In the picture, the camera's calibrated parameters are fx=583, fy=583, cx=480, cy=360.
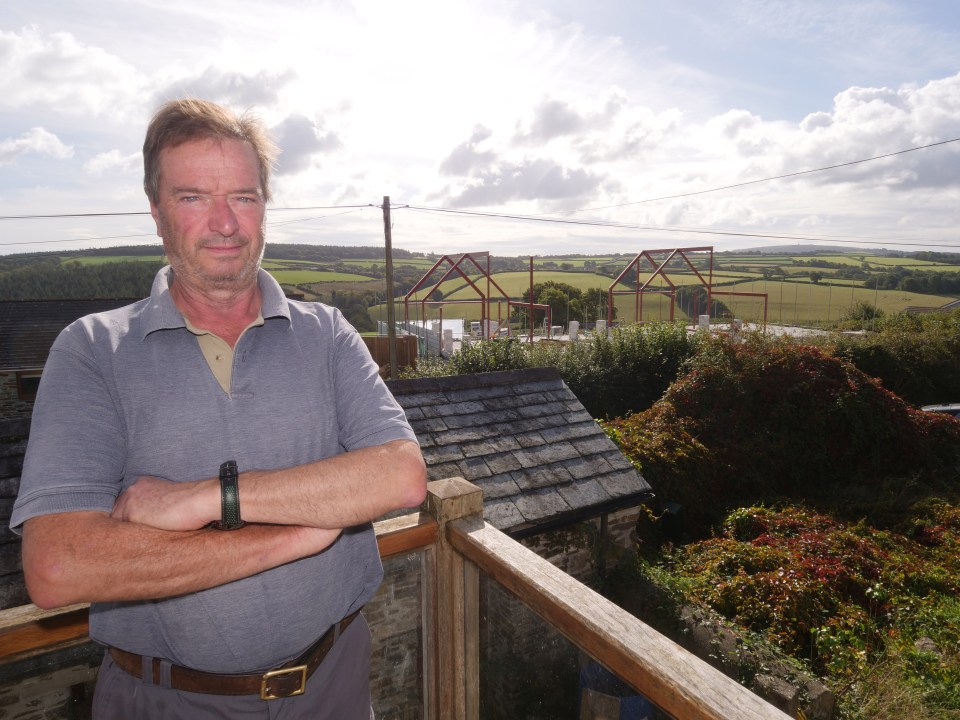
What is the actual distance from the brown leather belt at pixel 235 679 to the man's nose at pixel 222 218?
113 centimetres

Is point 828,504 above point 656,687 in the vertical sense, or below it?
below

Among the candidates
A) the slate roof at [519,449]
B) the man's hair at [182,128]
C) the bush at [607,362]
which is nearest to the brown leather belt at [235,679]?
the man's hair at [182,128]

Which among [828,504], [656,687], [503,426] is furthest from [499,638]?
[828,504]

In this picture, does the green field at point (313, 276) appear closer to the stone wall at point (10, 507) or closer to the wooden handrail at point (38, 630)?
the stone wall at point (10, 507)

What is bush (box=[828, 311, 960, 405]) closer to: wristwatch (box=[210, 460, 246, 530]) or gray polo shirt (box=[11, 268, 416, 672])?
gray polo shirt (box=[11, 268, 416, 672])

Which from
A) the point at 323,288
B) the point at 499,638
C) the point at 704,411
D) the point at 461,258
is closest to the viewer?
the point at 499,638

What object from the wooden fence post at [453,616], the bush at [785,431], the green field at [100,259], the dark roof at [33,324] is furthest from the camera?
the green field at [100,259]

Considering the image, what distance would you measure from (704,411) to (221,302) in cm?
1196

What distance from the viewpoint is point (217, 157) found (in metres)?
1.64

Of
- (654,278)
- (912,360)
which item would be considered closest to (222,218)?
(912,360)

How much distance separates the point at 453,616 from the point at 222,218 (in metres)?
1.43

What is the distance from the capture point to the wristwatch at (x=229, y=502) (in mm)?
1316

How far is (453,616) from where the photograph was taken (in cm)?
193

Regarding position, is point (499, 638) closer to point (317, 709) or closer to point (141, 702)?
point (317, 709)
